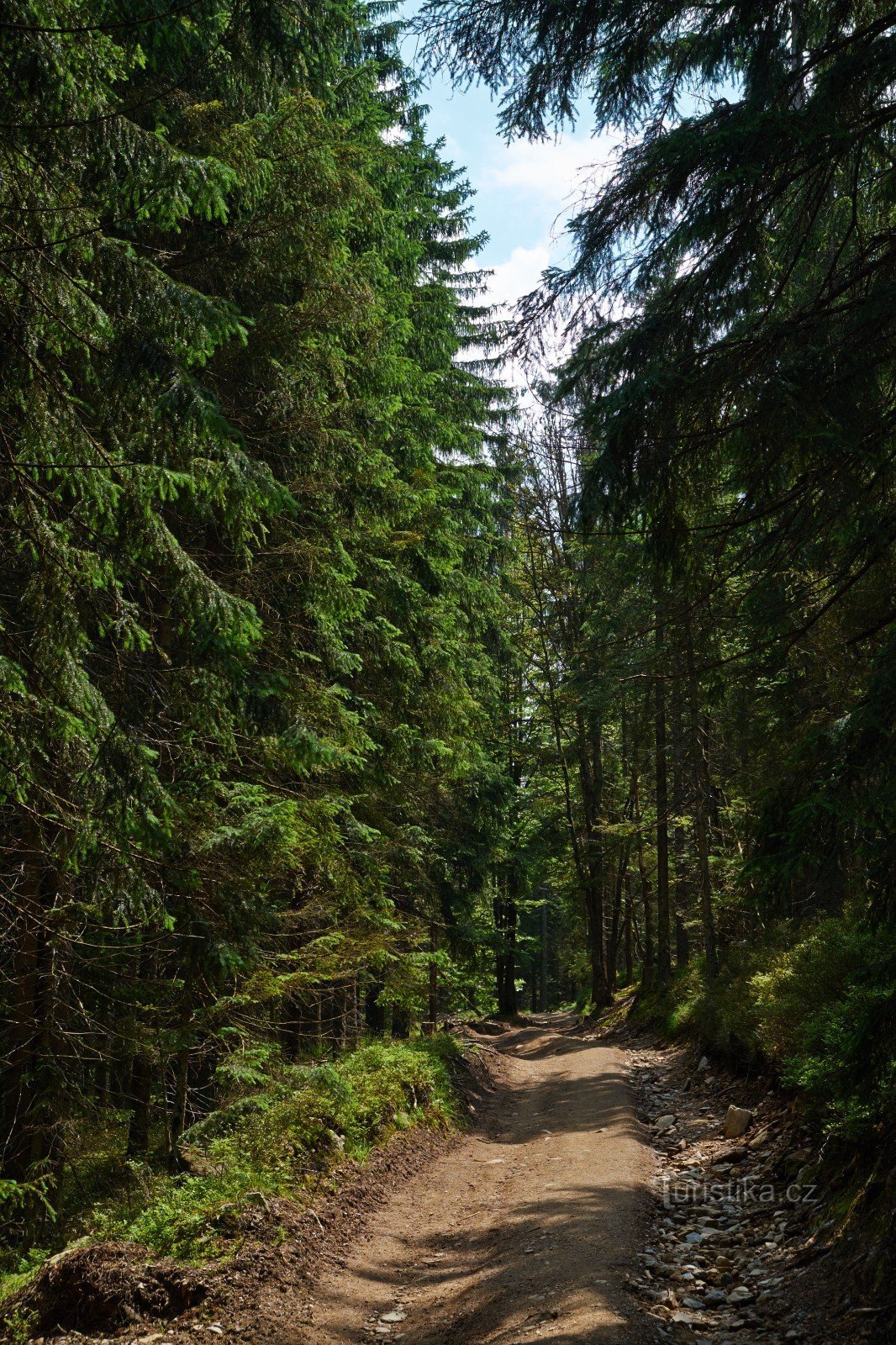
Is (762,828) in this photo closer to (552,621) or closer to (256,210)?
(256,210)

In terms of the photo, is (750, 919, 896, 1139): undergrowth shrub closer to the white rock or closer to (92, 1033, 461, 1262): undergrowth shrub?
the white rock

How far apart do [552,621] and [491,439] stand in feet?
19.4

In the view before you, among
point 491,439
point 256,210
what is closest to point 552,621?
point 491,439

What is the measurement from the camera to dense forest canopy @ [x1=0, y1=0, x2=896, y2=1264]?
4703 mm

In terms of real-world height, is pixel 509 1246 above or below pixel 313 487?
below

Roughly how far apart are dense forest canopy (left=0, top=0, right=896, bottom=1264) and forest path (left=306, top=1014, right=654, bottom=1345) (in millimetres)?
1777

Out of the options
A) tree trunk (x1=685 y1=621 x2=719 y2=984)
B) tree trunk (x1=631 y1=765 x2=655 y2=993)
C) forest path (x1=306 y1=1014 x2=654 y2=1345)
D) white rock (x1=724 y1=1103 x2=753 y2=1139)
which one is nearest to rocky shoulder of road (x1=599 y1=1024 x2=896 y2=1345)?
white rock (x1=724 y1=1103 x2=753 y2=1139)

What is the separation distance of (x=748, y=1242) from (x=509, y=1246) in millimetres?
1782

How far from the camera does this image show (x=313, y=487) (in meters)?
8.70

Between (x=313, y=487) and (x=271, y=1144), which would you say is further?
(x=313, y=487)

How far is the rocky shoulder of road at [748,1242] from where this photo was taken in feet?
14.4

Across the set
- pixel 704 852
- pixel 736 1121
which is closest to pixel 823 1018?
pixel 736 1121

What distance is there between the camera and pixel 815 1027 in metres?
7.11

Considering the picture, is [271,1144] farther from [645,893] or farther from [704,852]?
[645,893]
